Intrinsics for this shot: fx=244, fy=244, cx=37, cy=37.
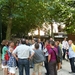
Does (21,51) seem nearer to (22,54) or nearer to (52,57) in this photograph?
(22,54)

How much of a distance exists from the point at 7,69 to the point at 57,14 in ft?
67.9

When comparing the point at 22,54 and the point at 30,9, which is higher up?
the point at 30,9

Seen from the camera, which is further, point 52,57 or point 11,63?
point 52,57

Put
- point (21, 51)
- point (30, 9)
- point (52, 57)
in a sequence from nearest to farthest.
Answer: point (21, 51) → point (52, 57) → point (30, 9)

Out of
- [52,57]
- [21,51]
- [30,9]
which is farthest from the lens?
[30,9]

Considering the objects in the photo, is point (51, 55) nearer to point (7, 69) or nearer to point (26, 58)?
point (26, 58)

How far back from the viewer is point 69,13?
84.0 ft

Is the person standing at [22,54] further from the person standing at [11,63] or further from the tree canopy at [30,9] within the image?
the tree canopy at [30,9]

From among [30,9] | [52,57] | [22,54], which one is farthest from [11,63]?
[30,9]

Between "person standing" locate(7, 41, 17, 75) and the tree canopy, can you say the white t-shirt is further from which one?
the tree canopy

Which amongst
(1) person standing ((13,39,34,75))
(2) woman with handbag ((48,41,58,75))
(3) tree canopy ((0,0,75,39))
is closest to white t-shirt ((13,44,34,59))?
(1) person standing ((13,39,34,75))

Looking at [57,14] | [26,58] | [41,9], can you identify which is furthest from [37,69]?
[57,14]

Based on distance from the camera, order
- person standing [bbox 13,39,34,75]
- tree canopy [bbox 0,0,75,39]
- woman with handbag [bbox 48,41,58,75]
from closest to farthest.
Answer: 1. person standing [bbox 13,39,34,75]
2. woman with handbag [bbox 48,41,58,75]
3. tree canopy [bbox 0,0,75,39]

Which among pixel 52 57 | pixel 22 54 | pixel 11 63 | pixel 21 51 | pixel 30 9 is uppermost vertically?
pixel 30 9
